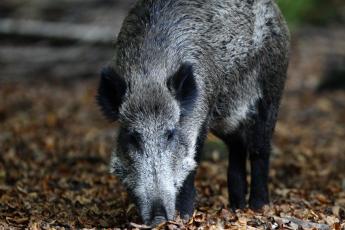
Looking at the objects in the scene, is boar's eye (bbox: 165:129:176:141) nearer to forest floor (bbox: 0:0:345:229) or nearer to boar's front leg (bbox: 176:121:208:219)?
boar's front leg (bbox: 176:121:208:219)

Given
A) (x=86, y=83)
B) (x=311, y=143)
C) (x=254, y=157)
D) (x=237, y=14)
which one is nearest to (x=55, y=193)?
(x=254, y=157)

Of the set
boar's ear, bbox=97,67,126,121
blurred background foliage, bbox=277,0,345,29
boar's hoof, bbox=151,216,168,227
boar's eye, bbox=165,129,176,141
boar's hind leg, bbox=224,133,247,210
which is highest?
blurred background foliage, bbox=277,0,345,29

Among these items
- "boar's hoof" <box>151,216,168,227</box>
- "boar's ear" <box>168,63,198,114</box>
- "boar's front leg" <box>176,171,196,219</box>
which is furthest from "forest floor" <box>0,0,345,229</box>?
"boar's ear" <box>168,63,198,114</box>

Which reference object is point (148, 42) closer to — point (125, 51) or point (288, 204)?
point (125, 51)

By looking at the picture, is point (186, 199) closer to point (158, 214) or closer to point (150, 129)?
point (150, 129)

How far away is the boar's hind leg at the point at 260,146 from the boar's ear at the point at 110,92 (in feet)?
5.88

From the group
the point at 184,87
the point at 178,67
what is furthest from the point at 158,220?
the point at 178,67

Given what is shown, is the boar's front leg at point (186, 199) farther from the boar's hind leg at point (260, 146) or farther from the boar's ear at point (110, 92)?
the boar's hind leg at point (260, 146)

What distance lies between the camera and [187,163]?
6367 millimetres

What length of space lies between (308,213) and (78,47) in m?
9.94

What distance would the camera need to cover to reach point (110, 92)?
254 inches

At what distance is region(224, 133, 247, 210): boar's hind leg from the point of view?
25.5 ft

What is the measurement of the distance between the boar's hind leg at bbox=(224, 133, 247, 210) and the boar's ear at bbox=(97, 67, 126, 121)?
64.7 inches

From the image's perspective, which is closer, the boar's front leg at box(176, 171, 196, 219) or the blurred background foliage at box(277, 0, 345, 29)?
the boar's front leg at box(176, 171, 196, 219)
